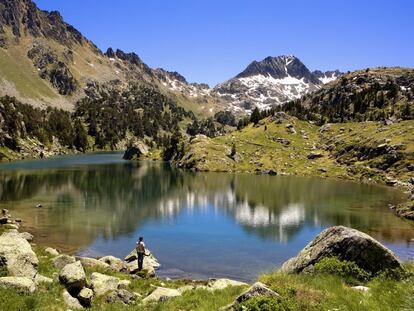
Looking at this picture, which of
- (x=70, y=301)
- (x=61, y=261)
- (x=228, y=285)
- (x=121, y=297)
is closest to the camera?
(x=70, y=301)

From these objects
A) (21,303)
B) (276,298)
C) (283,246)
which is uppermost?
(276,298)

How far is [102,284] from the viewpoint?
2961 cm

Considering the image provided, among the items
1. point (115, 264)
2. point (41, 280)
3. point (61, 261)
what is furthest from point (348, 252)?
point (115, 264)

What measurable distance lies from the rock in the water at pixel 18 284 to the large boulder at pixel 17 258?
107 inches

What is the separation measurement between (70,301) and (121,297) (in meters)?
3.89

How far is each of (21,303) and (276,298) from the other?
12.9 meters

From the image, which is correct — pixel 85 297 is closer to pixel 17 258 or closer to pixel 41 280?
pixel 41 280

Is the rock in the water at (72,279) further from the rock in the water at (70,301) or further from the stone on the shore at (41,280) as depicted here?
the stone on the shore at (41,280)

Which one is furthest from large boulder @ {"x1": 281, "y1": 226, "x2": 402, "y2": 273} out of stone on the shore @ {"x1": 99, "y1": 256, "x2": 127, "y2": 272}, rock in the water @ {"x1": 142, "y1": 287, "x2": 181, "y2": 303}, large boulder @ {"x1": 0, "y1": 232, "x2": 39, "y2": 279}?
stone on the shore @ {"x1": 99, "y1": 256, "x2": 127, "y2": 272}

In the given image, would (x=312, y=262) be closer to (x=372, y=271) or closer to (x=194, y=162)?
(x=372, y=271)

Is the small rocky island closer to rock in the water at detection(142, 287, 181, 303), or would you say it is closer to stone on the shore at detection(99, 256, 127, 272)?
rock in the water at detection(142, 287, 181, 303)

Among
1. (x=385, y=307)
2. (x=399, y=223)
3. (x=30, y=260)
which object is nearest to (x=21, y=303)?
(x=30, y=260)

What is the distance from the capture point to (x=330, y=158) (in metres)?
180

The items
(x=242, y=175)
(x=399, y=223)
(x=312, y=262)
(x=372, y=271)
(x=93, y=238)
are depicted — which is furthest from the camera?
(x=242, y=175)
